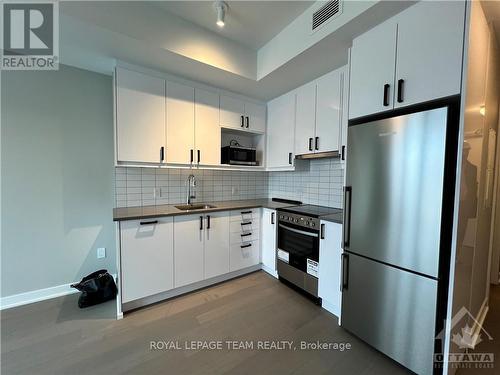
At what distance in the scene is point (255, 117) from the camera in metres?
3.16

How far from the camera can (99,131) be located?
8.06 feet

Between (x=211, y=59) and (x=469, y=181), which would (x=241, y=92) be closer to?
(x=211, y=59)

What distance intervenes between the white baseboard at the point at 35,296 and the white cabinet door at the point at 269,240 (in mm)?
2283

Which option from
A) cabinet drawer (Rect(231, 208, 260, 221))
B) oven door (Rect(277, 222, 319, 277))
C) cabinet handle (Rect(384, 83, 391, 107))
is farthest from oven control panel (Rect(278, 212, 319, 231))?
cabinet handle (Rect(384, 83, 391, 107))

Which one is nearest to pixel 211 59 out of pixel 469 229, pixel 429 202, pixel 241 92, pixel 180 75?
pixel 180 75

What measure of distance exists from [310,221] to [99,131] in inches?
103

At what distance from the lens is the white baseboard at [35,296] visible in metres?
2.09

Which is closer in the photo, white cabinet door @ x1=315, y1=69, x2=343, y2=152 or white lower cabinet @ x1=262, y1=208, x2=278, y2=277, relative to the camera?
white cabinet door @ x1=315, y1=69, x2=343, y2=152

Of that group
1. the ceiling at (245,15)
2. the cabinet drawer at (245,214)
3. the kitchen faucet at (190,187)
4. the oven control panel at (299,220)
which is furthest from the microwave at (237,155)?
the ceiling at (245,15)

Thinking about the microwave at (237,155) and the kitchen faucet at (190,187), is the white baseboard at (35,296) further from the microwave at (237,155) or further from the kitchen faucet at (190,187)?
the microwave at (237,155)

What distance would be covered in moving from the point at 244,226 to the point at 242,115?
5.12 ft

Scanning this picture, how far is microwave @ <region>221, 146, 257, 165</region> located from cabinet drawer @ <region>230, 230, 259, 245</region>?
0.98 m

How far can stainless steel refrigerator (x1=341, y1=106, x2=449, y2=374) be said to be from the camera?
1303 millimetres

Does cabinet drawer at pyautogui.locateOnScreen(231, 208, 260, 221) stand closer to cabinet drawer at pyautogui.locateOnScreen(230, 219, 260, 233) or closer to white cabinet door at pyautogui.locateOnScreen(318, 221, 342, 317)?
cabinet drawer at pyautogui.locateOnScreen(230, 219, 260, 233)
